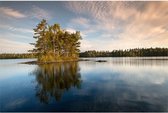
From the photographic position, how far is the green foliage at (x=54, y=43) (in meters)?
59.4

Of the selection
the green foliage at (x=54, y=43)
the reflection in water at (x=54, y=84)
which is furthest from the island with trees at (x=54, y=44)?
the reflection in water at (x=54, y=84)

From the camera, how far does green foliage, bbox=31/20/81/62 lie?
5940 cm

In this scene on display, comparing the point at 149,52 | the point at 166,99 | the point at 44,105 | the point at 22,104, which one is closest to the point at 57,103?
the point at 44,105

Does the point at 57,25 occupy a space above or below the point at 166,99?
above

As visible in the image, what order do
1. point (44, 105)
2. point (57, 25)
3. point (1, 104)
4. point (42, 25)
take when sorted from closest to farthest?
point (44, 105), point (1, 104), point (42, 25), point (57, 25)

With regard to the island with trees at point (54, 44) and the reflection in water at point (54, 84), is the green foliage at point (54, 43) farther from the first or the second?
the reflection in water at point (54, 84)

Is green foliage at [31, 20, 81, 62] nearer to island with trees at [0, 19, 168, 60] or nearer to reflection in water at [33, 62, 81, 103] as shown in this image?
island with trees at [0, 19, 168, 60]

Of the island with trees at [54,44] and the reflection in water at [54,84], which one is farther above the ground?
the island with trees at [54,44]

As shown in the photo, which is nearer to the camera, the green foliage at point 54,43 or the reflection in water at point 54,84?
the reflection in water at point 54,84

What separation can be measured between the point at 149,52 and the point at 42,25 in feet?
489

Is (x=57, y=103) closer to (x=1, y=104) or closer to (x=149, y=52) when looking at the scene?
(x=1, y=104)

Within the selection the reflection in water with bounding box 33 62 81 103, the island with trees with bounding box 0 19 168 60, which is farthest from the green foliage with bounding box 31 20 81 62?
the reflection in water with bounding box 33 62 81 103

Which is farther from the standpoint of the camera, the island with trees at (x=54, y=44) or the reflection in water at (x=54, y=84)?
the island with trees at (x=54, y=44)

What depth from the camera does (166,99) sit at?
10.7 m
